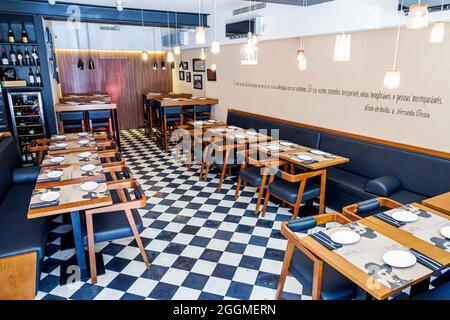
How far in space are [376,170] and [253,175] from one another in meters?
1.60

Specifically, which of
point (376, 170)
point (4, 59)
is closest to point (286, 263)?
point (376, 170)

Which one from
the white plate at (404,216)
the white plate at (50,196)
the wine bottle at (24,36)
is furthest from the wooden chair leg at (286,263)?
the wine bottle at (24,36)

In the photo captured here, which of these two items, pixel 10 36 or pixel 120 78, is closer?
pixel 10 36

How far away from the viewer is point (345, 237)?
Result: 6.80ft

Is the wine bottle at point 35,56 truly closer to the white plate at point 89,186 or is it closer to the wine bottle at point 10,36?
the wine bottle at point 10,36

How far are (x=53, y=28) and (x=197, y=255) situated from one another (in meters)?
8.43

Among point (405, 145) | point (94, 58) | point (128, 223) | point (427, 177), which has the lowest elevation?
point (128, 223)

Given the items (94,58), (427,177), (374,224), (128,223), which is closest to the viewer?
(374,224)

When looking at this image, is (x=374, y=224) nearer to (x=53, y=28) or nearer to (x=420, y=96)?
(x=420, y=96)

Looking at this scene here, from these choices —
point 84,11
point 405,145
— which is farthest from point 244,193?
point 84,11

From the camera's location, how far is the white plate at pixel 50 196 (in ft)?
8.61

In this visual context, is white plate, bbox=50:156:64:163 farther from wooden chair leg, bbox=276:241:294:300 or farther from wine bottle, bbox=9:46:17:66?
wine bottle, bbox=9:46:17:66

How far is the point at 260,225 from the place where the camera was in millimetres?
3854

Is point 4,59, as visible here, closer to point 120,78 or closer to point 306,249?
point 120,78
